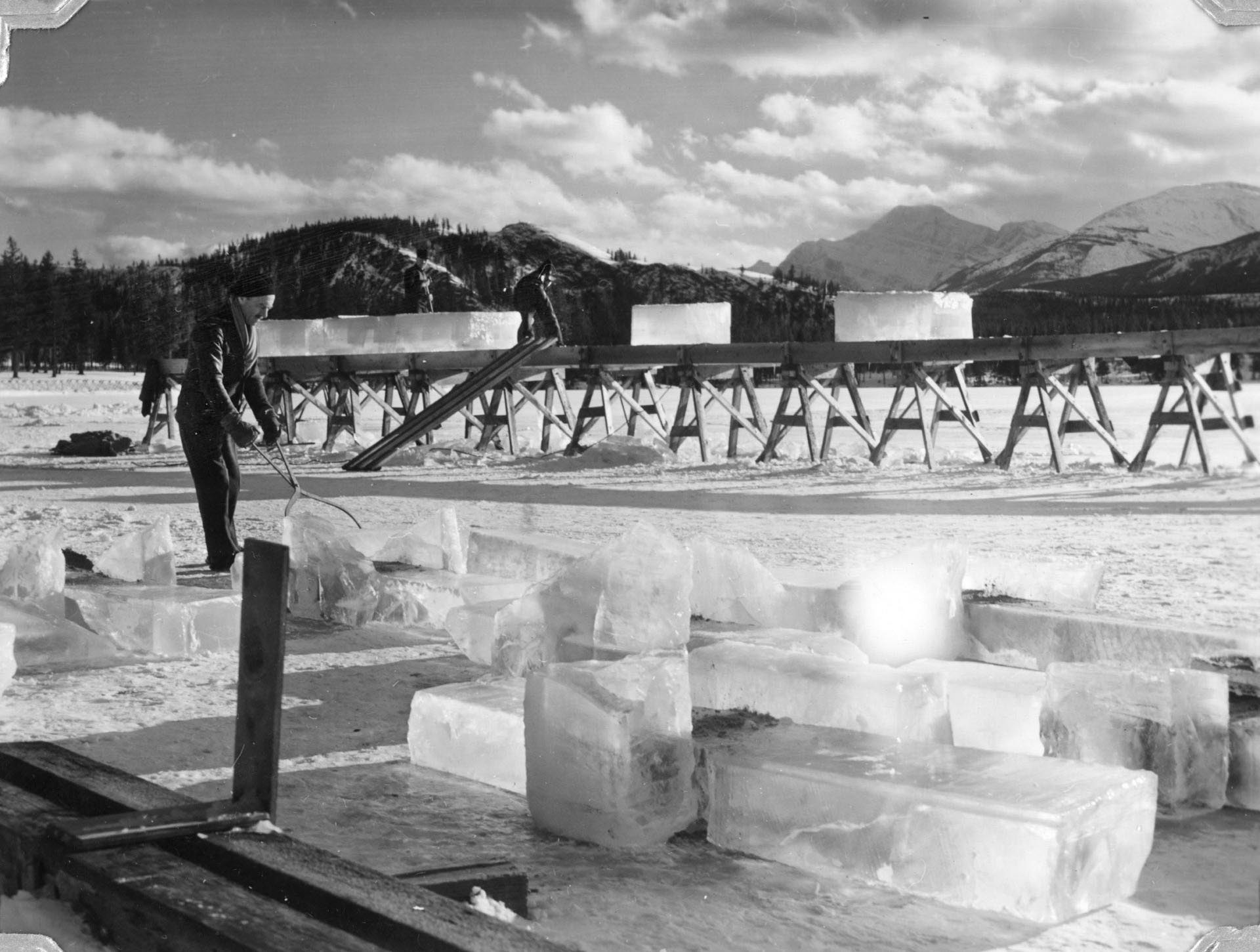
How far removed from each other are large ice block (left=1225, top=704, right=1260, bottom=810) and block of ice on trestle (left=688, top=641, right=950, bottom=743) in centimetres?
51

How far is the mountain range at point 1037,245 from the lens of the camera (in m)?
3.20

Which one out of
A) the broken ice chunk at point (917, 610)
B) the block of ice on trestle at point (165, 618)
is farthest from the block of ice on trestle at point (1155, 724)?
the block of ice on trestle at point (165, 618)

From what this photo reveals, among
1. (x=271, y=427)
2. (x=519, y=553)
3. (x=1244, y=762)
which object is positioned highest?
(x=271, y=427)

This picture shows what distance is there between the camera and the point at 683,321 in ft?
16.9

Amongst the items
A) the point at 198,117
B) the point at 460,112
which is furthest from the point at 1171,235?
the point at 198,117

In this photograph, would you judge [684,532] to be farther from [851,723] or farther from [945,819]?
[945,819]

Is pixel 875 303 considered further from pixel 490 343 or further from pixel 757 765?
pixel 757 765

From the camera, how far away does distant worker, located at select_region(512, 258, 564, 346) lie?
3.57m

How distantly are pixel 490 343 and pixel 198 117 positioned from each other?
3.56ft

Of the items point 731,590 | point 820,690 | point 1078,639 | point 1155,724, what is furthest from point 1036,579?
point 820,690

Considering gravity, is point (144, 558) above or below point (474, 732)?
above

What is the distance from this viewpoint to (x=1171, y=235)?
3.24 meters

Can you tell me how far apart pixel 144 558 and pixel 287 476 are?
0.53 meters

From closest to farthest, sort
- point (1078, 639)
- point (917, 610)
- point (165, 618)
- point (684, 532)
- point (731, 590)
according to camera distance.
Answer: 1. point (1078, 639)
2. point (917, 610)
3. point (731, 590)
4. point (165, 618)
5. point (684, 532)
